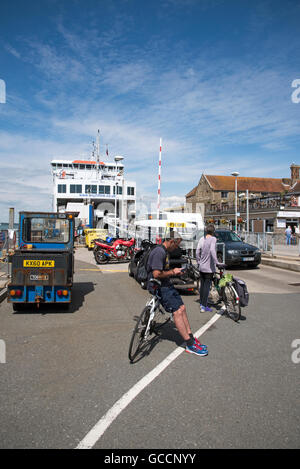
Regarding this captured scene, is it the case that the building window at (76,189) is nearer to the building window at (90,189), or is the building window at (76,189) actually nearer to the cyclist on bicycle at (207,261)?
the building window at (90,189)

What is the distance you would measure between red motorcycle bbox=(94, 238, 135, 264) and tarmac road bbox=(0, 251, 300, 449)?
8.94 metres

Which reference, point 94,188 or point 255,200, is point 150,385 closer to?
point 255,200

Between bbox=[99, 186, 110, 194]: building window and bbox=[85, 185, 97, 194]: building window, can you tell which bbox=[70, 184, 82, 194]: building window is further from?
bbox=[99, 186, 110, 194]: building window

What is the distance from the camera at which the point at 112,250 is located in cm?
1587

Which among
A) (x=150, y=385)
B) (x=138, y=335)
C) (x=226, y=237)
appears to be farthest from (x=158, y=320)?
(x=226, y=237)

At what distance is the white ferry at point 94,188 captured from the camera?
152ft

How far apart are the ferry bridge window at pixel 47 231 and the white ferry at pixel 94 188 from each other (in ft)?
116

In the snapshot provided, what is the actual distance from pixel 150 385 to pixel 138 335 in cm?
92

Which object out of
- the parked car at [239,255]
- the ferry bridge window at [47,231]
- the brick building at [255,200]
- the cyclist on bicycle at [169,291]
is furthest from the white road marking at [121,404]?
the brick building at [255,200]

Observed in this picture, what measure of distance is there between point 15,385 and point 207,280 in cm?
440

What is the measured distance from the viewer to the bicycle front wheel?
4.35 m

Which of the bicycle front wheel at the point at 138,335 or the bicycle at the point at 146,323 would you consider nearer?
the bicycle front wheel at the point at 138,335

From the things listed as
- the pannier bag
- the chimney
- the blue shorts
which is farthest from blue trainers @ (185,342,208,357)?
the chimney
